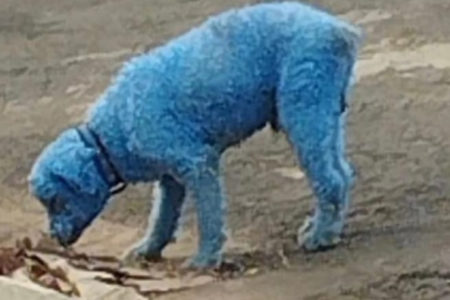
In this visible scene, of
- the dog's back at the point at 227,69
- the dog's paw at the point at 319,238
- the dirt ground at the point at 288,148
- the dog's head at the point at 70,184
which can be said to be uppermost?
the dog's back at the point at 227,69

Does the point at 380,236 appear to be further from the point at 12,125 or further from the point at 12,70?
the point at 12,70

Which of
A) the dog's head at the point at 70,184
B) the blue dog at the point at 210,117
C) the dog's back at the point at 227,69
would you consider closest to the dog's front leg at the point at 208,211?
the blue dog at the point at 210,117

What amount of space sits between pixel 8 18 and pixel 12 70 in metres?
1.48

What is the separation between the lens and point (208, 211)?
5875mm

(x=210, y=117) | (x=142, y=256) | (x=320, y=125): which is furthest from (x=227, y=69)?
(x=142, y=256)

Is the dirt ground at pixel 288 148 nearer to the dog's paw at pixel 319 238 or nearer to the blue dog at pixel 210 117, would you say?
the dog's paw at pixel 319 238

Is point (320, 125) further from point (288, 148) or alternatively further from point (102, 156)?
point (288, 148)

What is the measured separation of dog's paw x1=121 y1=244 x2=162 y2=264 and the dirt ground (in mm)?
76

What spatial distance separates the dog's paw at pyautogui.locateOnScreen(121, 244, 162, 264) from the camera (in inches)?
241

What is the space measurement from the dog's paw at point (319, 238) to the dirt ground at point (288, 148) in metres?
0.04

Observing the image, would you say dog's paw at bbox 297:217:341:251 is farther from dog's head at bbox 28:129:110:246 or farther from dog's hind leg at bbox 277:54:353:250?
dog's head at bbox 28:129:110:246

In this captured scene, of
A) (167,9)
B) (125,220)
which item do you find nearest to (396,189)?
(125,220)

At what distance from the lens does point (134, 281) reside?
5793mm

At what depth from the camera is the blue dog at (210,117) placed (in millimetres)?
5824
